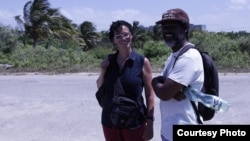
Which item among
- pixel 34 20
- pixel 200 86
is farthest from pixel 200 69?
pixel 34 20

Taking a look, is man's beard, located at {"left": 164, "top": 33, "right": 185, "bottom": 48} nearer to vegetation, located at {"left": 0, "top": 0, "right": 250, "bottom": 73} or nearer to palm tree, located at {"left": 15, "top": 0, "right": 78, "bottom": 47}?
vegetation, located at {"left": 0, "top": 0, "right": 250, "bottom": 73}

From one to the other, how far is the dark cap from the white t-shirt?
0.23 meters

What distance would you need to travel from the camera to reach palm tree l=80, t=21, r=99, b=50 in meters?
50.6

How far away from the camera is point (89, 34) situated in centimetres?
5091

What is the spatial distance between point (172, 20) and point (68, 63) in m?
19.3

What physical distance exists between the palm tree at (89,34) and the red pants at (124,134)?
46808 millimetres

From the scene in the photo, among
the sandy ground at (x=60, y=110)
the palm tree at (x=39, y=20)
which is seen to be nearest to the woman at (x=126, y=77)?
the sandy ground at (x=60, y=110)

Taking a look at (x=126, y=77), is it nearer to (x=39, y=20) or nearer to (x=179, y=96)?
(x=179, y=96)

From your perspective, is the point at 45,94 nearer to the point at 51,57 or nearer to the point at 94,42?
the point at 51,57

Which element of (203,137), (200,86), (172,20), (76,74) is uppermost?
(172,20)

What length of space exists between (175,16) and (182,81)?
0.46 metres

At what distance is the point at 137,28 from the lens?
48.9 metres

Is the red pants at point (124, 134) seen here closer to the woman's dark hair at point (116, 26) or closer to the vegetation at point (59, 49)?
the woman's dark hair at point (116, 26)

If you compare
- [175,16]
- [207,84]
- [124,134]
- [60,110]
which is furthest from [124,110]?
[60,110]
